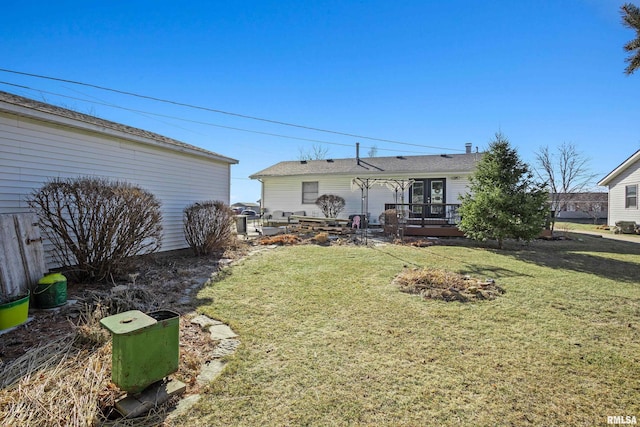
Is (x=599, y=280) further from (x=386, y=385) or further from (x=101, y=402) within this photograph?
(x=101, y=402)

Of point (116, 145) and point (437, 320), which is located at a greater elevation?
point (116, 145)

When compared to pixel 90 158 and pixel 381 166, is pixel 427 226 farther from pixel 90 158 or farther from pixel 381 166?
pixel 90 158

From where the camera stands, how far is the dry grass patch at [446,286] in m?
4.64

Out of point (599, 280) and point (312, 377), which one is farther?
point (599, 280)

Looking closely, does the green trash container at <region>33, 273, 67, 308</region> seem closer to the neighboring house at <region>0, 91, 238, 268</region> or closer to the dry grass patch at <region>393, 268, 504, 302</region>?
the neighboring house at <region>0, 91, 238, 268</region>

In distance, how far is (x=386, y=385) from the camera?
2.39m

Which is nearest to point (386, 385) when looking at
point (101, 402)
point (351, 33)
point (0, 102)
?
point (101, 402)

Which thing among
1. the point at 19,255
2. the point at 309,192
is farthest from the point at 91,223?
the point at 309,192

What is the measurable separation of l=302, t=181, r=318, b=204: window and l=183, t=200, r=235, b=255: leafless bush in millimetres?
8941

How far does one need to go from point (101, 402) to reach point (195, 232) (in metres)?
6.28

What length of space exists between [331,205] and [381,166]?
12.8 feet

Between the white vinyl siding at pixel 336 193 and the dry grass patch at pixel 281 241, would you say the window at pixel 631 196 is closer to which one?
the white vinyl siding at pixel 336 193

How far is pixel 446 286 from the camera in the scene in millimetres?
4961

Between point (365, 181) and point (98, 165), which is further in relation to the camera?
point (365, 181)
